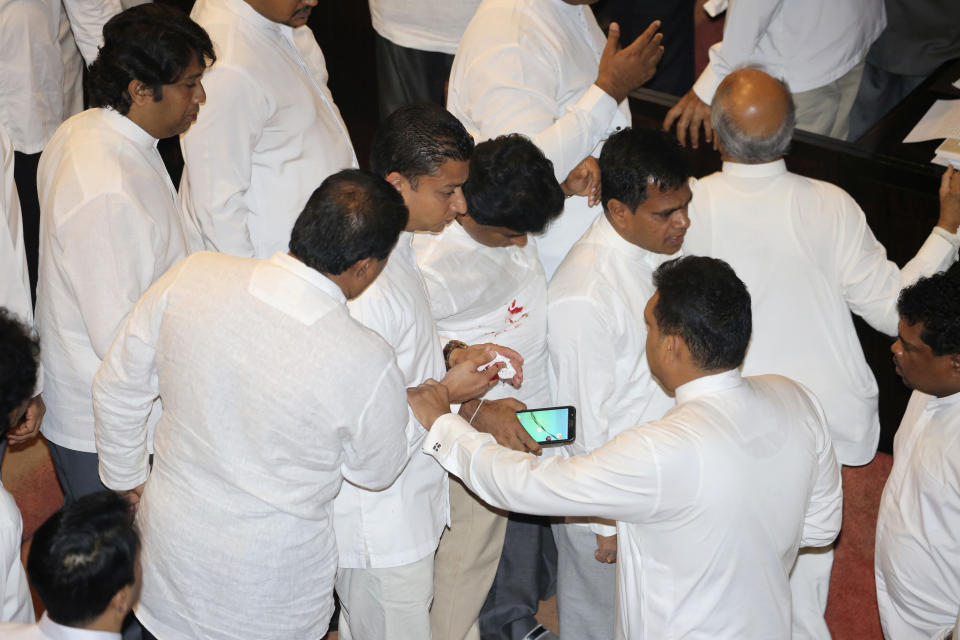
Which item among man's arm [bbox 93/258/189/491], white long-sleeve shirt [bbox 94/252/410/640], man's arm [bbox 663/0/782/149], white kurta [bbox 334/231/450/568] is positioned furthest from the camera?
man's arm [bbox 663/0/782/149]

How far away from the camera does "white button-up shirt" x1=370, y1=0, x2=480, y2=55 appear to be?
14.0 ft

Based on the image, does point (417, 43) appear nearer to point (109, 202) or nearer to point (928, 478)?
point (109, 202)

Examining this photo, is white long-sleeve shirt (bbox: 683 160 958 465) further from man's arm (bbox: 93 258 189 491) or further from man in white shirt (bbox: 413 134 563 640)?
man's arm (bbox: 93 258 189 491)

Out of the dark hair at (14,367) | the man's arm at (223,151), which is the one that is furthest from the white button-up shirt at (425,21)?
the dark hair at (14,367)

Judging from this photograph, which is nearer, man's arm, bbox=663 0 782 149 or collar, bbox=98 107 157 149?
collar, bbox=98 107 157 149

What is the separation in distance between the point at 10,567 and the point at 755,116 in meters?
1.99

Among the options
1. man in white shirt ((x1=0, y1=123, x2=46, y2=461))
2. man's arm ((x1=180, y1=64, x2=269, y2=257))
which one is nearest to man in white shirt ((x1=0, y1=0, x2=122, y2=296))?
man in white shirt ((x1=0, y1=123, x2=46, y2=461))

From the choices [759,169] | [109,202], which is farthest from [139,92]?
[759,169]

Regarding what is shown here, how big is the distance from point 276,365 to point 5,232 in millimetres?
1130

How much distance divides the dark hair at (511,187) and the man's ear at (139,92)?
781 millimetres

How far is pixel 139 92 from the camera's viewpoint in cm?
247

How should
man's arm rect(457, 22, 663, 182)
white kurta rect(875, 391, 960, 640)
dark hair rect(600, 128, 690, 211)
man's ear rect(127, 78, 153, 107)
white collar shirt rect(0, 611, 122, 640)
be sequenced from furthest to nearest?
man's arm rect(457, 22, 663, 182) < dark hair rect(600, 128, 690, 211) < man's ear rect(127, 78, 153, 107) < white kurta rect(875, 391, 960, 640) < white collar shirt rect(0, 611, 122, 640)

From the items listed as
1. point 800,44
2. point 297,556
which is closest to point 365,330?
point 297,556

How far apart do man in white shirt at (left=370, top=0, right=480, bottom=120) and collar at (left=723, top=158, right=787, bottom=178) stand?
1.84 meters
